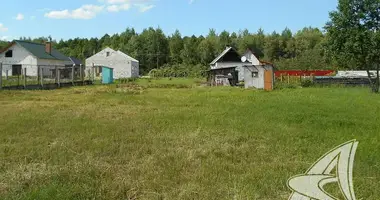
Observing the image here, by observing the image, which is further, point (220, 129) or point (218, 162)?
point (220, 129)

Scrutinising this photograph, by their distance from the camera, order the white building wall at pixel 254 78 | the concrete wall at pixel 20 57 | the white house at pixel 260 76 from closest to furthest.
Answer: the white house at pixel 260 76 < the white building wall at pixel 254 78 < the concrete wall at pixel 20 57

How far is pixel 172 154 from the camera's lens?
595cm

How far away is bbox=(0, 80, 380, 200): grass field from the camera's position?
431cm

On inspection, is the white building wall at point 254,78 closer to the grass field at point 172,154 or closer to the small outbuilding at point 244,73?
the small outbuilding at point 244,73

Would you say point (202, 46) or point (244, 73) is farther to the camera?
point (202, 46)

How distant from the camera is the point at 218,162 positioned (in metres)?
5.52

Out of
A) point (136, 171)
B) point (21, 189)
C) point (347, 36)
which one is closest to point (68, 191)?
point (21, 189)

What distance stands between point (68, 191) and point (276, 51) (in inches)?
3408

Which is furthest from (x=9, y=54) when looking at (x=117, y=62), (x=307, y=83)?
(x=307, y=83)

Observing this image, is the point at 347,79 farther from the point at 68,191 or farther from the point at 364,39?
the point at 68,191

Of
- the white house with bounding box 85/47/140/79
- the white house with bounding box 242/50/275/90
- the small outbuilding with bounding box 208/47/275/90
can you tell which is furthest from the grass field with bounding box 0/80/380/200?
the white house with bounding box 85/47/140/79

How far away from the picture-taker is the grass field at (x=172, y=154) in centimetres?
431

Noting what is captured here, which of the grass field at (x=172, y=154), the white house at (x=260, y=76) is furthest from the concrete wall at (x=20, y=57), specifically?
the grass field at (x=172, y=154)

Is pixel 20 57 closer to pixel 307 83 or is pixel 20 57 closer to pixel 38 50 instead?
pixel 38 50
